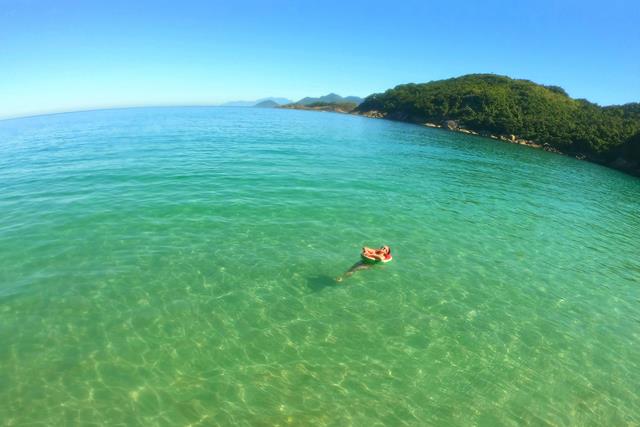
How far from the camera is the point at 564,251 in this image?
23.9 metres

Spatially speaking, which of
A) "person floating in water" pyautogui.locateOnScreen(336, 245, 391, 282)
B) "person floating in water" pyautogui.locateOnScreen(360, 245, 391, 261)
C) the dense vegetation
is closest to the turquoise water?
"person floating in water" pyautogui.locateOnScreen(336, 245, 391, 282)

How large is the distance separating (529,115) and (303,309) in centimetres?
10653

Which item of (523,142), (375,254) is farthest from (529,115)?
(375,254)

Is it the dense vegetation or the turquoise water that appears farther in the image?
the dense vegetation

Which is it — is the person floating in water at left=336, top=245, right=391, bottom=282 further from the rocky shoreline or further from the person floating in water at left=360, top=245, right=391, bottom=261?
the rocky shoreline

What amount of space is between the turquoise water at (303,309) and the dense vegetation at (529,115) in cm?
5621

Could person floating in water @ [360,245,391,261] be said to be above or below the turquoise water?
above

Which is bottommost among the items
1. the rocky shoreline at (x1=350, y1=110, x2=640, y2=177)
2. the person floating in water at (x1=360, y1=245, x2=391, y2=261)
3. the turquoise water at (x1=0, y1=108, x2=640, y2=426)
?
the turquoise water at (x1=0, y1=108, x2=640, y2=426)

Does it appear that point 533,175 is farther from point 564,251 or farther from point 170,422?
point 170,422

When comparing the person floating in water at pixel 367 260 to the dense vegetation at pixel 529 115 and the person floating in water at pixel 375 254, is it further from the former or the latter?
the dense vegetation at pixel 529 115

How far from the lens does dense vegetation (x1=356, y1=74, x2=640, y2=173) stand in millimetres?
75812

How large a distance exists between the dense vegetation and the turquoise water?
56.2m

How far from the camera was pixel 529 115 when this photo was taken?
97.6 m

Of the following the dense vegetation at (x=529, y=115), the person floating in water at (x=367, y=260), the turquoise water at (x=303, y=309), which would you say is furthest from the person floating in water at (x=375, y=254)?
the dense vegetation at (x=529, y=115)
